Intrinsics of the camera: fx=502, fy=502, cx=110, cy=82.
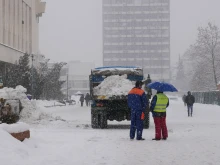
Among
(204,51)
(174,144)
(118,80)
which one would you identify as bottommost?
(174,144)

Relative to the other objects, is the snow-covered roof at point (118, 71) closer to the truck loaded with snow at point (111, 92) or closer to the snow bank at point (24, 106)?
the truck loaded with snow at point (111, 92)

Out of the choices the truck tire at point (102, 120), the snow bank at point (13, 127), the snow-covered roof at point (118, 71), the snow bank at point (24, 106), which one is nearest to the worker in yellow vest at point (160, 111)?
the snow bank at point (13, 127)

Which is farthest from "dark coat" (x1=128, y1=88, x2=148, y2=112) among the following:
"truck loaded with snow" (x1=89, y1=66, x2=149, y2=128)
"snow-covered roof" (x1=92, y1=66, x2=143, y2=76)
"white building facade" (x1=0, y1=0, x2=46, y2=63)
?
"white building facade" (x1=0, y1=0, x2=46, y2=63)

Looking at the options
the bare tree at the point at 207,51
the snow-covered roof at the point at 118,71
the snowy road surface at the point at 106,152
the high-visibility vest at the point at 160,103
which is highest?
the bare tree at the point at 207,51

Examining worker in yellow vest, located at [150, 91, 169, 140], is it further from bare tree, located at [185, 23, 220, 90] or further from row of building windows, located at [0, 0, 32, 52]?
bare tree, located at [185, 23, 220, 90]

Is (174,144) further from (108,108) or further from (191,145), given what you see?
(108,108)

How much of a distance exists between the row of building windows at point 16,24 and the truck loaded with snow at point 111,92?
136 feet

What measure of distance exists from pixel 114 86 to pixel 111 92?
29cm

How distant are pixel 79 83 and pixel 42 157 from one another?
598 feet

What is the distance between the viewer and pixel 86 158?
984 cm

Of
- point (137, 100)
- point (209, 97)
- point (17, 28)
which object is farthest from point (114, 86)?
point (17, 28)

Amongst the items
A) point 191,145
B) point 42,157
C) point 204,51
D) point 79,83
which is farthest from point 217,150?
point 79,83

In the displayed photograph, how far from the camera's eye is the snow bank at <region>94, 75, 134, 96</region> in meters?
19.2

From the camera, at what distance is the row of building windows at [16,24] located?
61.1 metres
